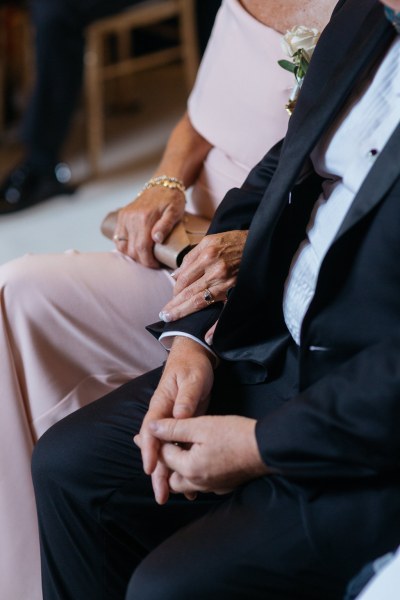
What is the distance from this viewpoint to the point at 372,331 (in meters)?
1.09

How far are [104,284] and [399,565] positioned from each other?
73 cm

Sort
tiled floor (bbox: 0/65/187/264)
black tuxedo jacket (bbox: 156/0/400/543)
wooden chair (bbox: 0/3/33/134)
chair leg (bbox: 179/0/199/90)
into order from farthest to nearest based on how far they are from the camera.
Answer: wooden chair (bbox: 0/3/33/134)
chair leg (bbox: 179/0/199/90)
tiled floor (bbox: 0/65/187/264)
black tuxedo jacket (bbox: 156/0/400/543)

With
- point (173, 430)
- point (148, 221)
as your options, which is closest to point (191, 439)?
point (173, 430)

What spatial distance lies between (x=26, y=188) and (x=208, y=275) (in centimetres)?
210

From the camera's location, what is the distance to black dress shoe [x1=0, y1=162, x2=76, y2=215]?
3287mm

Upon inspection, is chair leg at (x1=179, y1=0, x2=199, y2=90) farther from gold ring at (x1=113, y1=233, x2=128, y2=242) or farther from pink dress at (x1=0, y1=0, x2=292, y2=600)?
gold ring at (x1=113, y1=233, x2=128, y2=242)

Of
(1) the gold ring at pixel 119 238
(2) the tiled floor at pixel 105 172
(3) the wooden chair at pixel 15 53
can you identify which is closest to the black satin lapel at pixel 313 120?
(1) the gold ring at pixel 119 238

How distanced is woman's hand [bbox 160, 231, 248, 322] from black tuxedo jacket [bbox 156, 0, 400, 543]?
0.8 inches

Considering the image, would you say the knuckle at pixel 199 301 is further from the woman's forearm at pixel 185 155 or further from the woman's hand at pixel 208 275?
the woman's forearm at pixel 185 155

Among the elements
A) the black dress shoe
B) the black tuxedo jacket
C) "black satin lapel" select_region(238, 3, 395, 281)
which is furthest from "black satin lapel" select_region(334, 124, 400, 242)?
the black dress shoe

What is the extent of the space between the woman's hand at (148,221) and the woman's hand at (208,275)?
0.54 ft

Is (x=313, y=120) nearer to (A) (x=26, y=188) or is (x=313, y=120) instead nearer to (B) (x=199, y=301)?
(B) (x=199, y=301)

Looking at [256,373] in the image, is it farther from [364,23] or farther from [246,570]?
[364,23]

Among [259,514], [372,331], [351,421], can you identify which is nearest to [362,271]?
[372,331]
